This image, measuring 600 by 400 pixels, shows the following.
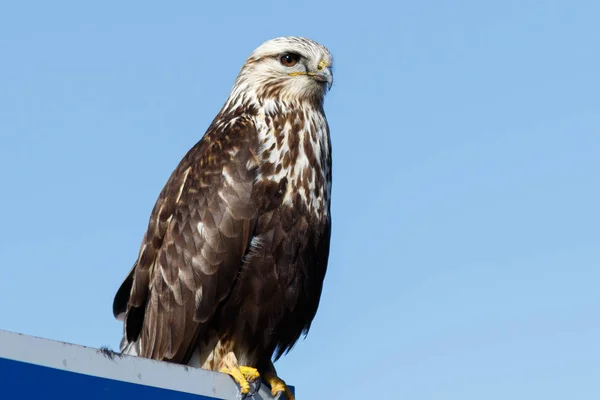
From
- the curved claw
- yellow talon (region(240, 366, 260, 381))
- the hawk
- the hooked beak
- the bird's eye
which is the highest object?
the bird's eye

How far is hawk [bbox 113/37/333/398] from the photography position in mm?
5895

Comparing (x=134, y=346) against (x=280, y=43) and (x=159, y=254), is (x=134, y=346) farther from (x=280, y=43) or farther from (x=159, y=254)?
(x=280, y=43)

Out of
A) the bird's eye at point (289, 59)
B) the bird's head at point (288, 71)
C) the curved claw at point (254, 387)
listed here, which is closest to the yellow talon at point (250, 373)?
the curved claw at point (254, 387)

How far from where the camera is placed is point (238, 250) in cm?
589

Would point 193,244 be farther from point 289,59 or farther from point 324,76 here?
point 289,59

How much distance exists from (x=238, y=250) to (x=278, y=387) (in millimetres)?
838

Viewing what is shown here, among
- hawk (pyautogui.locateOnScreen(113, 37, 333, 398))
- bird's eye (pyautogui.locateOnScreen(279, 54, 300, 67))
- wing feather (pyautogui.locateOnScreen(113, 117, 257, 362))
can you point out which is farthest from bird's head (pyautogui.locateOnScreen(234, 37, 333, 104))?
wing feather (pyautogui.locateOnScreen(113, 117, 257, 362))

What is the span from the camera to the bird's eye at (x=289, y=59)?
6996 millimetres

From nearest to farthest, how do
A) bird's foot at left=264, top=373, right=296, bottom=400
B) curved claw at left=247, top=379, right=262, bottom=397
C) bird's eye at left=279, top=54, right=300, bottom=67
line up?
curved claw at left=247, top=379, right=262, bottom=397
bird's foot at left=264, top=373, right=296, bottom=400
bird's eye at left=279, top=54, right=300, bottom=67

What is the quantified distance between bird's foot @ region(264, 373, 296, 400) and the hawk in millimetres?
12

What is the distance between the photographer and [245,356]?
5965mm

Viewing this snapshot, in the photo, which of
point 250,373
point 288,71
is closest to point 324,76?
point 288,71

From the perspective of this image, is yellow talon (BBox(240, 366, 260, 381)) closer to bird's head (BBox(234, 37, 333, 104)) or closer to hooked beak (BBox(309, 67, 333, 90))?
bird's head (BBox(234, 37, 333, 104))

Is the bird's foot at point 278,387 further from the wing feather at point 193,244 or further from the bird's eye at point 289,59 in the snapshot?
the bird's eye at point 289,59
